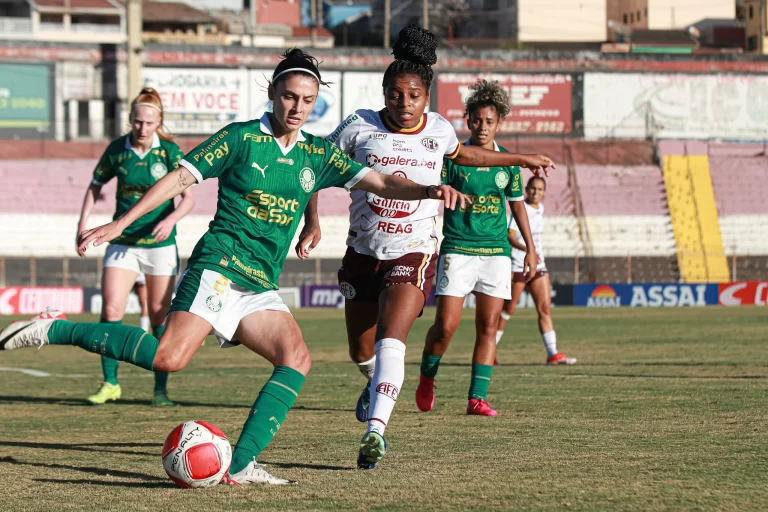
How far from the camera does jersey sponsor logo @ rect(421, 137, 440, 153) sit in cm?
766

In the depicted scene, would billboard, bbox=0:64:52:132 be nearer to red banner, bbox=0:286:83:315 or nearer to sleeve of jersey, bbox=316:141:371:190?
red banner, bbox=0:286:83:315

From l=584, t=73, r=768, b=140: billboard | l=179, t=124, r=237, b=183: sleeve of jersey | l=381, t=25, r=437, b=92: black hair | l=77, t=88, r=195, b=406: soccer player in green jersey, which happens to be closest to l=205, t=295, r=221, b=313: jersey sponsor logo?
l=179, t=124, r=237, b=183: sleeve of jersey

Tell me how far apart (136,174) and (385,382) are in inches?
172

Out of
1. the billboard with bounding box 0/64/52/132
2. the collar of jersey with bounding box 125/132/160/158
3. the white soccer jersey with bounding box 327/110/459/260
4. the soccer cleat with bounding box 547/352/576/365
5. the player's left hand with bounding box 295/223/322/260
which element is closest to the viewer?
the player's left hand with bounding box 295/223/322/260

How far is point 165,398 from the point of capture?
10320 mm

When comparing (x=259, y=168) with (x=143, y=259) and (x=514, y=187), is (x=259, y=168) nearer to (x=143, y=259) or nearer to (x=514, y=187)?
(x=514, y=187)

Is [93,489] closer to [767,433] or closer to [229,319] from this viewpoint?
[229,319]

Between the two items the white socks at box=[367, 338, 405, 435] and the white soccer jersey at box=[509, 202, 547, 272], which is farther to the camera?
the white soccer jersey at box=[509, 202, 547, 272]

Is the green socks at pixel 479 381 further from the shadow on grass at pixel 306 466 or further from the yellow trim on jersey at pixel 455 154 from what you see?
the shadow on grass at pixel 306 466

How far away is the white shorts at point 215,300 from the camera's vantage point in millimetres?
6113

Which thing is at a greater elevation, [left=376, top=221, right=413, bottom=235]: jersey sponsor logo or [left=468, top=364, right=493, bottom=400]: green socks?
[left=376, top=221, right=413, bottom=235]: jersey sponsor logo

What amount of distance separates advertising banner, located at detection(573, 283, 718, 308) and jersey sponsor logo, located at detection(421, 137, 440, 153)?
26784 millimetres

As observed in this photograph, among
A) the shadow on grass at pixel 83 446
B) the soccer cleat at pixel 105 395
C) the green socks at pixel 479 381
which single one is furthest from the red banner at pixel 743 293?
the shadow on grass at pixel 83 446

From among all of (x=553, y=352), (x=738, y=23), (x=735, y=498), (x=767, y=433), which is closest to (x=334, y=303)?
(x=553, y=352)
